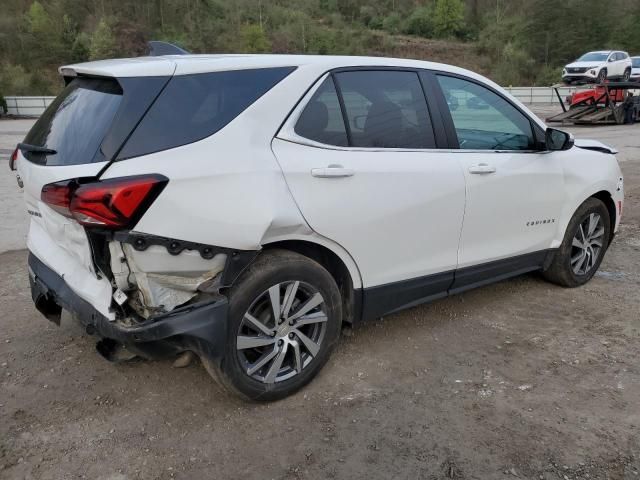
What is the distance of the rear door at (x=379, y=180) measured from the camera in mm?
2916

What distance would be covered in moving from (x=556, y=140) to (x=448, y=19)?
8028cm

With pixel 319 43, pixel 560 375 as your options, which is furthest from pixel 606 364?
pixel 319 43

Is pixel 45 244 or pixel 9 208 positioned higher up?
pixel 45 244

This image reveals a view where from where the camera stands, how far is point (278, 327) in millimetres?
2941

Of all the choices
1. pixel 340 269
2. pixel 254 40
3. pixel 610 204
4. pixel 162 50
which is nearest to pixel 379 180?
pixel 340 269

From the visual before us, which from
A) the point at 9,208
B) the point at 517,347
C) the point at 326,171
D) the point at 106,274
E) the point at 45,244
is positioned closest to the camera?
the point at 106,274

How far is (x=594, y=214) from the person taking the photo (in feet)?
15.0

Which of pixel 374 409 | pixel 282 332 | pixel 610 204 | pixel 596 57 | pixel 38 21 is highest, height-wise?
pixel 38 21

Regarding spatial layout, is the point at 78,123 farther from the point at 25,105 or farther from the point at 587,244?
the point at 25,105

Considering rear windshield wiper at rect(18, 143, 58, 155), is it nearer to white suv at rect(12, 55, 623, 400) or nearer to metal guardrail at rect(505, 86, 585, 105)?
white suv at rect(12, 55, 623, 400)

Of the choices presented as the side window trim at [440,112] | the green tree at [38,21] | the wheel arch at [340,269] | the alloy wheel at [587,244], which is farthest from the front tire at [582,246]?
the green tree at [38,21]

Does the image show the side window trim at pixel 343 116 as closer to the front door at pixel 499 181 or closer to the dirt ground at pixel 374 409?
the front door at pixel 499 181

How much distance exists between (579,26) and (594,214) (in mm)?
59769

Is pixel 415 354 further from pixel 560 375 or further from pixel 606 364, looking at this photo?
pixel 606 364
